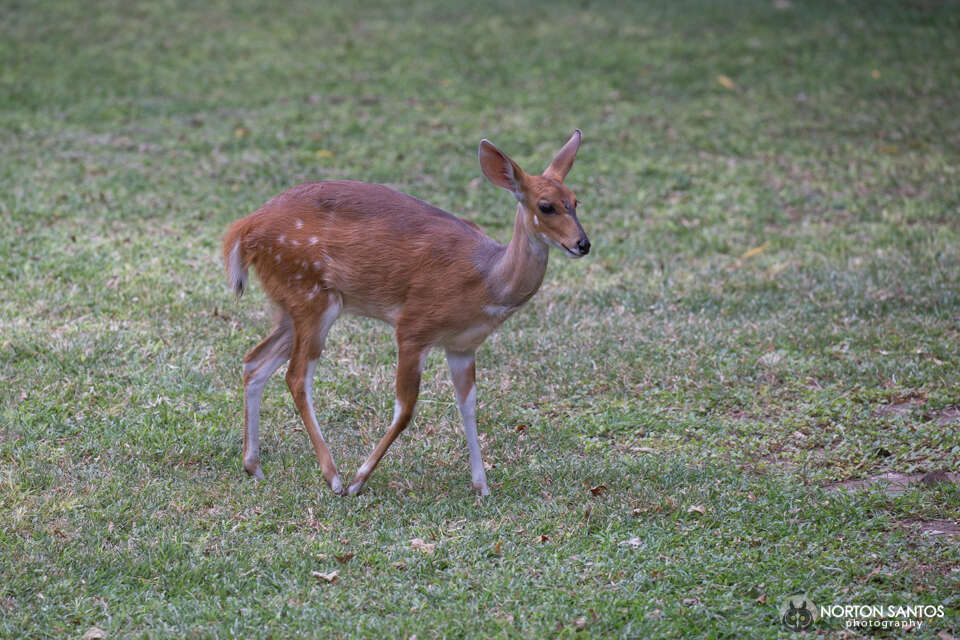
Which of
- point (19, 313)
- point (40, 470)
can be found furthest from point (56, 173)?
point (40, 470)

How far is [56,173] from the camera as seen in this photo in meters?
10.0

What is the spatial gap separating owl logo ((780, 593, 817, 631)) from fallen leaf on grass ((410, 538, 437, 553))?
4.88ft

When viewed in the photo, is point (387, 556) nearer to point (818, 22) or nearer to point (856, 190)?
point (856, 190)

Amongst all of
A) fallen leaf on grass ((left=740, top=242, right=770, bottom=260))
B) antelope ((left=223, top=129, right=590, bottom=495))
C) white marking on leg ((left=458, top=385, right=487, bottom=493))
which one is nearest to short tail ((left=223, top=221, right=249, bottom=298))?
antelope ((left=223, top=129, right=590, bottom=495))

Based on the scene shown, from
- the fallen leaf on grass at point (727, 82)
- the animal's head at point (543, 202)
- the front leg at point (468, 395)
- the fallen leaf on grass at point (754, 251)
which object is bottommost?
the fallen leaf on grass at point (754, 251)

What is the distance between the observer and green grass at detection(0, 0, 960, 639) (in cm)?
454

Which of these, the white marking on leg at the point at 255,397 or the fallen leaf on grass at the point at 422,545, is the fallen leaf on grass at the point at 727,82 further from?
the fallen leaf on grass at the point at 422,545

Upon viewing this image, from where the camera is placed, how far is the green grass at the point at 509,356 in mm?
4535

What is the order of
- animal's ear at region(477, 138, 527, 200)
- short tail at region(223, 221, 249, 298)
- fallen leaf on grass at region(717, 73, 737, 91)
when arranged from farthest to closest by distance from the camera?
fallen leaf on grass at region(717, 73, 737, 91), short tail at region(223, 221, 249, 298), animal's ear at region(477, 138, 527, 200)

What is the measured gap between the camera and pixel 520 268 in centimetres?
506

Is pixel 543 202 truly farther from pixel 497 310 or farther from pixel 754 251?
pixel 754 251

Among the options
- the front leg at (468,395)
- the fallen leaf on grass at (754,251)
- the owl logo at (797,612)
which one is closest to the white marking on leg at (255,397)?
the front leg at (468,395)

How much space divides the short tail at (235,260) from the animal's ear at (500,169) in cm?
141

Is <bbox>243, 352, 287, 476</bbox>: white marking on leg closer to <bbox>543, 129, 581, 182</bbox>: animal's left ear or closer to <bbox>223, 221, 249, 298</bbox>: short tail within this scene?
<bbox>223, 221, 249, 298</bbox>: short tail
